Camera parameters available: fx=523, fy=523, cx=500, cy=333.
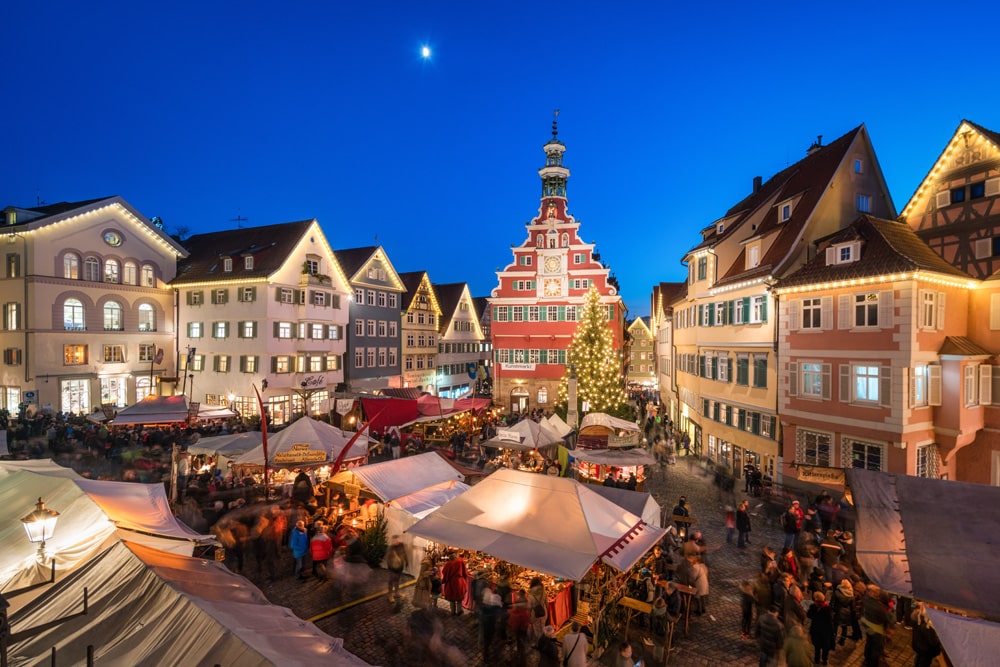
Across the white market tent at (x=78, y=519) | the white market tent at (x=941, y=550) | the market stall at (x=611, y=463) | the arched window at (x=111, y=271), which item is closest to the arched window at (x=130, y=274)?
the arched window at (x=111, y=271)

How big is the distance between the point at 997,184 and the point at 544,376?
29.6 metres

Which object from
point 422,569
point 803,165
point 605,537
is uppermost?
point 803,165

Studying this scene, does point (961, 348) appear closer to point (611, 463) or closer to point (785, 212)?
point (785, 212)

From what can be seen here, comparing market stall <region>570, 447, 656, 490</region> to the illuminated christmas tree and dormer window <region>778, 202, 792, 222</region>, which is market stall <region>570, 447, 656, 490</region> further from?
the illuminated christmas tree

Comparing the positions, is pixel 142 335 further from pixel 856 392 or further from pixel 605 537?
pixel 856 392

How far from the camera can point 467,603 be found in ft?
35.7

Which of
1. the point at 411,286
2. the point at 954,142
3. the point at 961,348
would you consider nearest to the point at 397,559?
the point at 961,348

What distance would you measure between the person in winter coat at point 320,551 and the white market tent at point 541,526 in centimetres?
309

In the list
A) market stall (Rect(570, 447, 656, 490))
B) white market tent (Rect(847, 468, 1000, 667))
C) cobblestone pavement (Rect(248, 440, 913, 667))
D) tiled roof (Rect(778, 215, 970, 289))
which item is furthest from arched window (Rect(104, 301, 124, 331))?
white market tent (Rect(847, 468, 1000, 667))

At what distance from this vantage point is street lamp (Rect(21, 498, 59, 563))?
7.35 m

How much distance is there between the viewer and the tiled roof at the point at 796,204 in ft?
68.6

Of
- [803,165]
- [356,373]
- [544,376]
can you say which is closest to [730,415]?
[803,165]

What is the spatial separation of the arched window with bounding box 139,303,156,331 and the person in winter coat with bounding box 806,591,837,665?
3918cm

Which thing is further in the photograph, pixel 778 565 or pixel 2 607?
pixel 778 565
